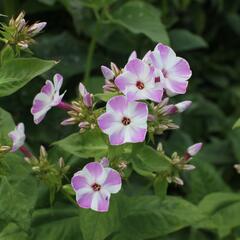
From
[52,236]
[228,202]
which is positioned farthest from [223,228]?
[52,236]

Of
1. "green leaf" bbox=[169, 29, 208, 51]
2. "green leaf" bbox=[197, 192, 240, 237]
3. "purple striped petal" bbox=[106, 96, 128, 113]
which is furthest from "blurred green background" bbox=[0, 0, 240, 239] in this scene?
"purple striped petal" bbox=[106, 96, 128, 113]

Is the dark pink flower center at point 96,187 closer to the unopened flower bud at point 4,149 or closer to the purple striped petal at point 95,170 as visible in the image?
the purple striped petal at point 95,170

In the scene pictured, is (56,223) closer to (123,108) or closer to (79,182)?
(79,182)

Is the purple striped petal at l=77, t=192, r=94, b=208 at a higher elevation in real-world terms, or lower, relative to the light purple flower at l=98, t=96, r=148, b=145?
lower

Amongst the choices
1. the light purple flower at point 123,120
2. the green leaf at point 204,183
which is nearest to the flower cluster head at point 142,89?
the light purple flower at point 123,120

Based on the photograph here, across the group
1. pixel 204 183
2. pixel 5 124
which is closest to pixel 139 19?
pixel 204 183

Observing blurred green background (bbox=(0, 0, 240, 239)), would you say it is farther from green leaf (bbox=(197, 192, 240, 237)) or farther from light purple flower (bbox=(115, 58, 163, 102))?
light purple flower (bbox=(115, 58, 163, 102))

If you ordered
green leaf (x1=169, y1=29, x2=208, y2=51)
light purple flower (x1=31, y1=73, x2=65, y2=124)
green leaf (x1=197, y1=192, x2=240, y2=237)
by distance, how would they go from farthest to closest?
green leaf (x1=169, y1=29, x2=208, y2=51) < green leaf (x1=197, y1=192, x2=240, y2=237) < light purple flower (x1=31, y1=73, x2=65, y2=124)
